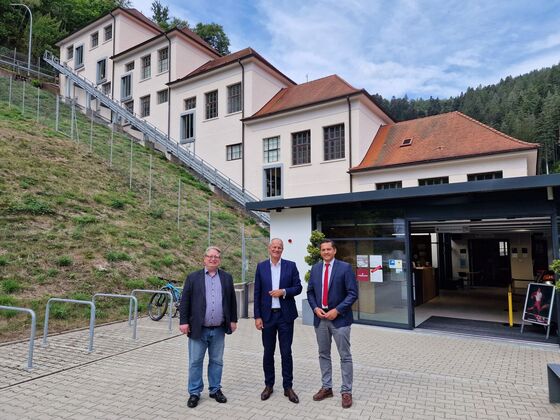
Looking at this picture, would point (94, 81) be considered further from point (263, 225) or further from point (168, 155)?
point (263, 225)

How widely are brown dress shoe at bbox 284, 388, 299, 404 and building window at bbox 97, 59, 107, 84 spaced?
40.3 metres

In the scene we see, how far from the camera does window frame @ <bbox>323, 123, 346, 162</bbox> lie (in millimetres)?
23375

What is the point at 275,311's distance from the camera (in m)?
4.85

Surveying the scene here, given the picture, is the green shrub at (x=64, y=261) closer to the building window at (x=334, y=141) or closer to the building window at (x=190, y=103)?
the building window at (x=334, y=141)

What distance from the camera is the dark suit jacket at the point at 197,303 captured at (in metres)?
4.70

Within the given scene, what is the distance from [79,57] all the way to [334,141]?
32.3 meters

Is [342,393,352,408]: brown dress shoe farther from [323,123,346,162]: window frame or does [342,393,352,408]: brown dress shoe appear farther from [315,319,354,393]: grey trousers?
[323,123,346,162]: window frame

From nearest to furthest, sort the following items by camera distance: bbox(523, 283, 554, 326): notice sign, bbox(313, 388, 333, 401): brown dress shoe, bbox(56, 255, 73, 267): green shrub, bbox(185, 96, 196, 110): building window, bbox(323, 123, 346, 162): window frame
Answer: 1. bbox(313, 388, 333, 401): brown dress shoe
2. bbox(523, 283, 554, 326): notice sign
3. bbox(56, 255, 73, 267): green shrub
4. bbox(323, 123, 346, 162): window frame
5. bbox(185, 96, 196, 110): building window

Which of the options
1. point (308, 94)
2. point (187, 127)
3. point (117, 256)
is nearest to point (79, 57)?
point (187, 127)

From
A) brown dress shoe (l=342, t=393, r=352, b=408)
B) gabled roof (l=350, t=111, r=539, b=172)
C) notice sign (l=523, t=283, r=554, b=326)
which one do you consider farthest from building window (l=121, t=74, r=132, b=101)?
brown dress shoe (l=342, t=393, r=352, b=408)

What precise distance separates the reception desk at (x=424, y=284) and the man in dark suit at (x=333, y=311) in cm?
845

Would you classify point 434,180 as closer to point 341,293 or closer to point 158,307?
point 158,307

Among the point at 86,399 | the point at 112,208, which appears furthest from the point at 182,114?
the point at 86,399

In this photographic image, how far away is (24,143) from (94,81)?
84.9 ft
